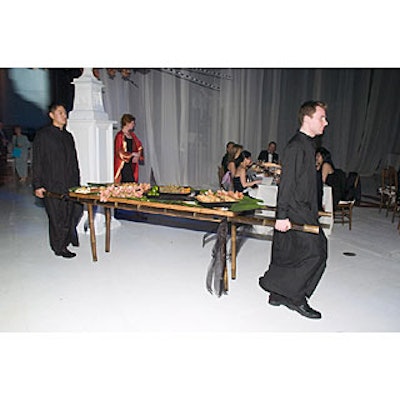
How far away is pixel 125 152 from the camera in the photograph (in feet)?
16.9

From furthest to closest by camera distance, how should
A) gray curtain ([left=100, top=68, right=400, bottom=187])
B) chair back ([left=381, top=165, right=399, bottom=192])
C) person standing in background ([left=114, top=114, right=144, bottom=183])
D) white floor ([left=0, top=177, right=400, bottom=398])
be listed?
gray curtain ([left=100, top=68, right=400, bottom=187]) → chair back ([left=381, top=165, right=399, bottom=192]) → person standing in background ([left=114, top=114, right=144, bottom=183]) → white floor ([left=0, top=177, right=400, bottom=398])

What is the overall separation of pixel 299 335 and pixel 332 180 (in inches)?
127

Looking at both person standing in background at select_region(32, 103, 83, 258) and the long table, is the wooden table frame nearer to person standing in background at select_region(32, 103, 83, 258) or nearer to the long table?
the long table

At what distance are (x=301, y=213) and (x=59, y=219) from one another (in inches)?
92.5

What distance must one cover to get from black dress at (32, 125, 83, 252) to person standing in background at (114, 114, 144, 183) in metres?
0.97

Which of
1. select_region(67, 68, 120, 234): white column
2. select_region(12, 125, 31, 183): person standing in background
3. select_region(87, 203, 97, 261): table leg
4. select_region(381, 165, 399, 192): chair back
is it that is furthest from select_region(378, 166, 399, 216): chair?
select_region(12, 125, 31, 183): person standing in background

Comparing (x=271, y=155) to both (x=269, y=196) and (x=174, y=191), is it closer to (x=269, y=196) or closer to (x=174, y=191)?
(x=269, y=196)

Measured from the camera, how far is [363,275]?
12.5ft

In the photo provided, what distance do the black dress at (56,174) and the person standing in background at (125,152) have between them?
967mm

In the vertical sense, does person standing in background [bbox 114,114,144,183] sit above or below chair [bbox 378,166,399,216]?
above

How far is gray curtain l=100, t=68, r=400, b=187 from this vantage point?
843cm

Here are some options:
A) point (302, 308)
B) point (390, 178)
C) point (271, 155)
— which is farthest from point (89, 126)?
point (390, 178)

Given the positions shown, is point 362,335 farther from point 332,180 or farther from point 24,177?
point 24,177
